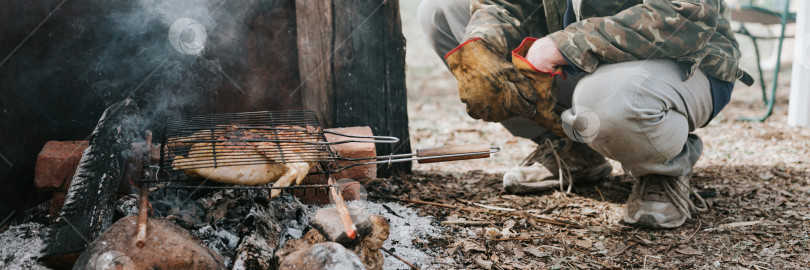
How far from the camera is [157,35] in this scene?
2.81m

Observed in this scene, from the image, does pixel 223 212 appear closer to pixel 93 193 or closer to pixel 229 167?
pixel 229 167

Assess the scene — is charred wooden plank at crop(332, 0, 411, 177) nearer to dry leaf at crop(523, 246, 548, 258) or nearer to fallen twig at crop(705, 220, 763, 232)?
dry leaf at crop(523, 246, 548, 258)

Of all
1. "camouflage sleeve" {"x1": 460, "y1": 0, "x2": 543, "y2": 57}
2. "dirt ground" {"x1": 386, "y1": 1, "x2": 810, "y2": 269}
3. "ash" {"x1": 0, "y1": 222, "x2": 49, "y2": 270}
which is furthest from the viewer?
"camouflage sleeve" {"x1": 460, "y1": 0, "x2": 543, "y2": 57}

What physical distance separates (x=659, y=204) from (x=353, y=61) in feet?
5.69

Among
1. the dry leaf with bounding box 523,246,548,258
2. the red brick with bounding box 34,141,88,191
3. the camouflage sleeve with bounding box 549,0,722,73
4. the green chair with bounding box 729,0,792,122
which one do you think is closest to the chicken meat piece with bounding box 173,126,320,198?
the red brick with bounding box 34,141,88,191

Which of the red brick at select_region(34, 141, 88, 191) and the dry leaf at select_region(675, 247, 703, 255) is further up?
the red brick at select_region(34, 141, 88, 191)

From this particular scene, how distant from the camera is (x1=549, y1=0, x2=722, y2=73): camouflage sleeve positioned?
237cm

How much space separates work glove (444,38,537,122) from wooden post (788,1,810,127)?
3.07 metres

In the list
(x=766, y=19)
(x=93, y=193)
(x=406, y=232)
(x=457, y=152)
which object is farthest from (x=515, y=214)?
(x=766, y=19)

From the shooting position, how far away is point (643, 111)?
2.43m

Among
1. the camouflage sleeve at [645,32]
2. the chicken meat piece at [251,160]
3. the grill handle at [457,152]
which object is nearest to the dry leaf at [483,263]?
the grill handle at [457,152]

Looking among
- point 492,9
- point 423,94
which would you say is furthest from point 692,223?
point 423,94

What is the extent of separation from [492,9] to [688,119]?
1086mm

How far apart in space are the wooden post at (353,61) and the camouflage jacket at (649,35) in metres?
0.59
